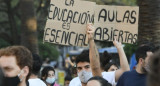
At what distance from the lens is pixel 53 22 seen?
6.21m

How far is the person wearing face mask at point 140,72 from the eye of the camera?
4.78 metres

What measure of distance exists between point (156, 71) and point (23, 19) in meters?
11.4

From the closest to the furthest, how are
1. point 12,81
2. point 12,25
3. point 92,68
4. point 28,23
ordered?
point 12,81, point 92,68, point 28,23, point 12,25

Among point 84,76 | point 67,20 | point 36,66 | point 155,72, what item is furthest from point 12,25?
point 155,72

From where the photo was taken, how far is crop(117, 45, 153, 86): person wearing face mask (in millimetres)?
4781

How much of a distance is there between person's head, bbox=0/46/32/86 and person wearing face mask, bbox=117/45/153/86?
1434mm

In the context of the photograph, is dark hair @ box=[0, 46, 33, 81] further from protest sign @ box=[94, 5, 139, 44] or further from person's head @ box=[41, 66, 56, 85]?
person's head @ box=[41, 66, 56, 85]

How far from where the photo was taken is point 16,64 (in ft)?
12.3

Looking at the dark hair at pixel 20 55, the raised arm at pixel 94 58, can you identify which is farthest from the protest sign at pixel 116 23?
the dark hair at pixel 20 55

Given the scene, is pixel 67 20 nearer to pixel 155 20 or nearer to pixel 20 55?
pixel 155 20

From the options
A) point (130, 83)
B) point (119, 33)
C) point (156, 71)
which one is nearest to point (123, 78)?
point (130, 83)

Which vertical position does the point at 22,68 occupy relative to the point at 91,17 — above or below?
below

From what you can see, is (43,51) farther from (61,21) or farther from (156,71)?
(156,71)

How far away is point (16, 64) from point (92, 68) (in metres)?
1.75
